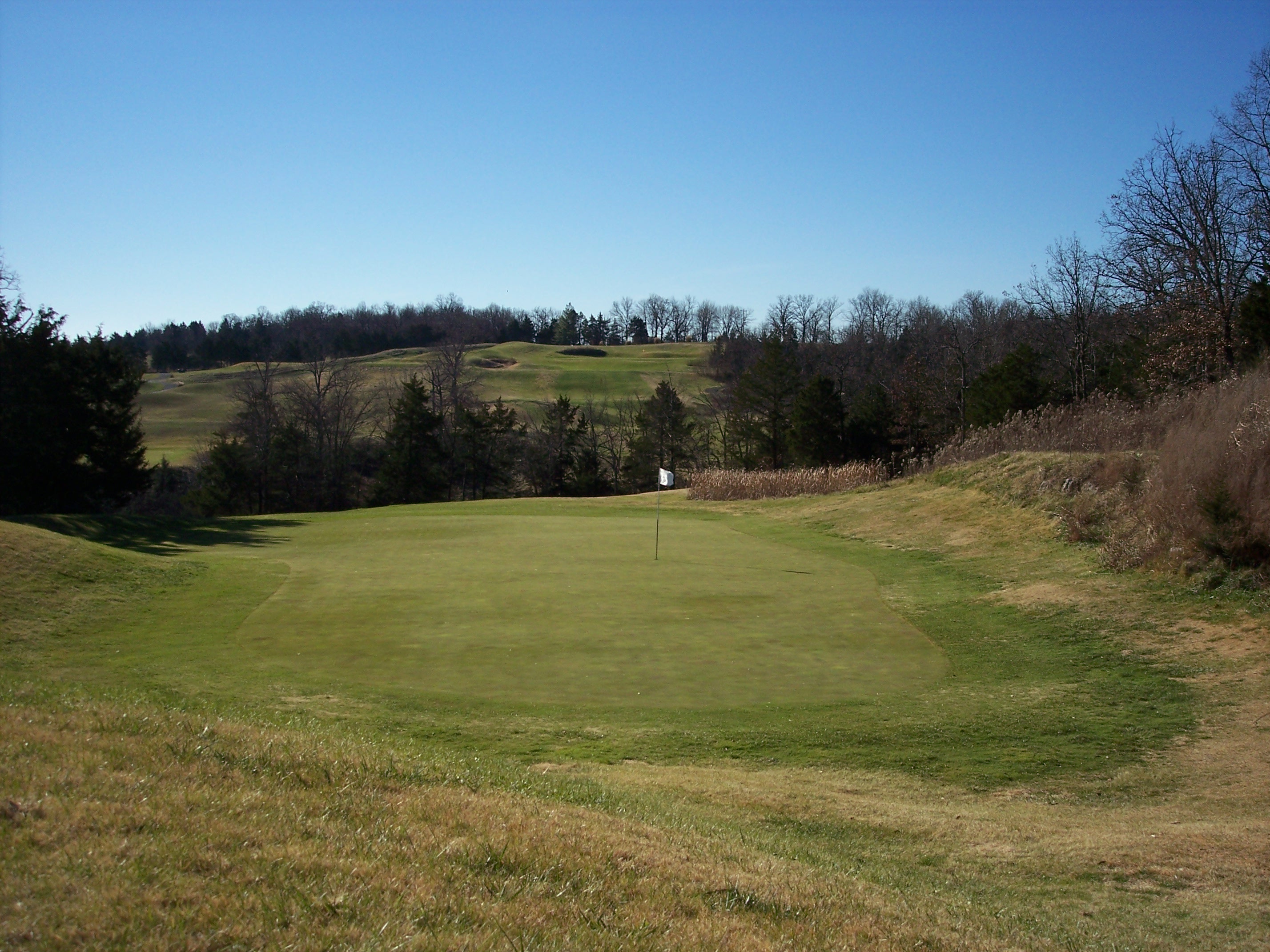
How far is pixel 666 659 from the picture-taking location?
12.5 metres

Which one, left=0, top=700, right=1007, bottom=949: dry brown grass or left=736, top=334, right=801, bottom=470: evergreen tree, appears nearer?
left=0, top=700, right=1007, bottom=949: dry brown grass

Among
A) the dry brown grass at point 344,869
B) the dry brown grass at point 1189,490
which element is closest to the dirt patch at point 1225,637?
the dry brown grass at point 1189,490

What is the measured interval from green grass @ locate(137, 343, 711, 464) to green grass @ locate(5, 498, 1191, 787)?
65.8 metres

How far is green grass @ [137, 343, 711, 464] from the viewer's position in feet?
298

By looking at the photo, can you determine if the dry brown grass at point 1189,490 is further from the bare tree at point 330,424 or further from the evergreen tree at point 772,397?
the bare tree at point 330,424

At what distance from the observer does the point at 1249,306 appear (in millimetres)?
32594

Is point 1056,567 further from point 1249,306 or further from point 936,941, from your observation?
point 1249,306

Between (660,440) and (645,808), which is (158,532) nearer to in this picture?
(645,808)

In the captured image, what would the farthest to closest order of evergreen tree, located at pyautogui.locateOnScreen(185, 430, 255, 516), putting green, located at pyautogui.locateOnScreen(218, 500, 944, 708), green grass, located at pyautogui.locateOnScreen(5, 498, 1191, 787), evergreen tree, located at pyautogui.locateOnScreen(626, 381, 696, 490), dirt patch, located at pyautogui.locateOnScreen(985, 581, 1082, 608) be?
evergreen tree, located at pyautogui.locateOnScreen(626, 381, 696, 490)
evergreen tree, located at pyautogui.locateOnScreen(185, 430, 255, 516)
dirt patch, located at pyautogui.locateOnScreen(985, 581, 1082, 608)
putting green, located at pyautogui.locateOnScreen(218, 500, 944, 708)
green grass, located at pyautogui.locateOnScreen(5, 498, 1191, 787)

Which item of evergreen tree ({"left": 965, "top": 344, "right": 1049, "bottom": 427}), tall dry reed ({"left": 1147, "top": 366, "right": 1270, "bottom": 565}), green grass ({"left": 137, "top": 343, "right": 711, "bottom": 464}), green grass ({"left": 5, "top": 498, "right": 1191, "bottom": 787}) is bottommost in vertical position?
green grass ({"left": 5, "top": 498, "right": 1191, "bottom": 787})

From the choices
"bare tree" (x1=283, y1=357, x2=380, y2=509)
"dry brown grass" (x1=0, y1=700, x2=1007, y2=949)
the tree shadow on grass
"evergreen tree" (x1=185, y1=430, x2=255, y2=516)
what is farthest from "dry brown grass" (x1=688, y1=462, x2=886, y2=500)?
"bare tree" (x1=283, y1=357, x2=380, y2=509)

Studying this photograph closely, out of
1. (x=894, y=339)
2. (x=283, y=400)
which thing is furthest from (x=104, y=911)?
(x=894, y=339)

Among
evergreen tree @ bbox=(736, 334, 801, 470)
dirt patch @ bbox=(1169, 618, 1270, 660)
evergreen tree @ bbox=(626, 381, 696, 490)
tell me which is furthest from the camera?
evergreen tree @ bbox=(626, 381, 696, 490)

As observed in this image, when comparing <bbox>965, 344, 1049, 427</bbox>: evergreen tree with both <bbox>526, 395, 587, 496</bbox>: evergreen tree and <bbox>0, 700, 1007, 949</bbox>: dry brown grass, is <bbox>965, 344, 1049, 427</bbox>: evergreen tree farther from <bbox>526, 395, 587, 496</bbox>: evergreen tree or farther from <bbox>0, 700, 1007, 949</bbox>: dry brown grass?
<bbox>0, 700, 1007, 949</bbox>: dry brown grass
